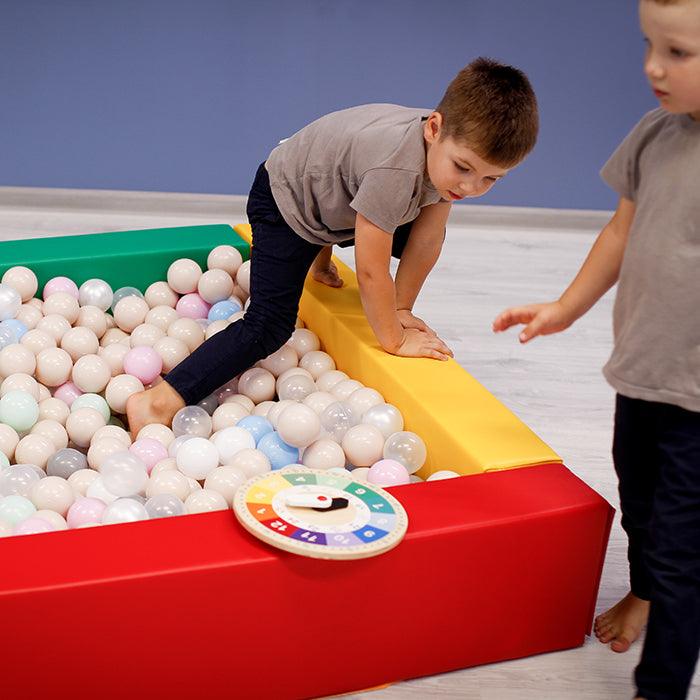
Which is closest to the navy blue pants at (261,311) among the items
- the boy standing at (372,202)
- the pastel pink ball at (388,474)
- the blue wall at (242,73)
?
the boy standing at (372,202)

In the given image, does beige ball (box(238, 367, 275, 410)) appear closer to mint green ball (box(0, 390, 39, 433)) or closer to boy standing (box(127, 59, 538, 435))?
boy standing (box(127, 59, 538, 435))

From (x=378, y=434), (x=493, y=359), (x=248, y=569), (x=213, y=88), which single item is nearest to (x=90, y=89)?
(x=213, y=88)

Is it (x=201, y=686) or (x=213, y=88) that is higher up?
(x=213, y=88)

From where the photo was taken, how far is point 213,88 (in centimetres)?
275

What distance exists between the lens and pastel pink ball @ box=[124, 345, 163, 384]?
65.1 inches

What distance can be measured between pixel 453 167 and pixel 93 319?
2.36ft

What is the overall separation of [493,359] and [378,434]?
0.65 metres

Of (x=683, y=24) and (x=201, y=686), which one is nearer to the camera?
(x=683, y=24)

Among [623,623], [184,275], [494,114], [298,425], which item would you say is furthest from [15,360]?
[623,623]

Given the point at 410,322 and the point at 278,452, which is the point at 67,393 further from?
the point at 410,322

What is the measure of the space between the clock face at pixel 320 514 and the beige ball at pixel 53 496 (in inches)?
11.7

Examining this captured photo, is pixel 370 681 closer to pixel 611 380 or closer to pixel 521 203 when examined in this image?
pixel 611 380

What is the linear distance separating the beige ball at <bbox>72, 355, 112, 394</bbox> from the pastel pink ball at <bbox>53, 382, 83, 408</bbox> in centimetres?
2

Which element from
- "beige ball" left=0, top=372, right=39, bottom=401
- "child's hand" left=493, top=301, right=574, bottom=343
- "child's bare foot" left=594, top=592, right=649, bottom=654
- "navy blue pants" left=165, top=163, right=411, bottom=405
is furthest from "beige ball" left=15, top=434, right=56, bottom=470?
"child's bare foot" left=594, top=592, right=649, bottom=654
